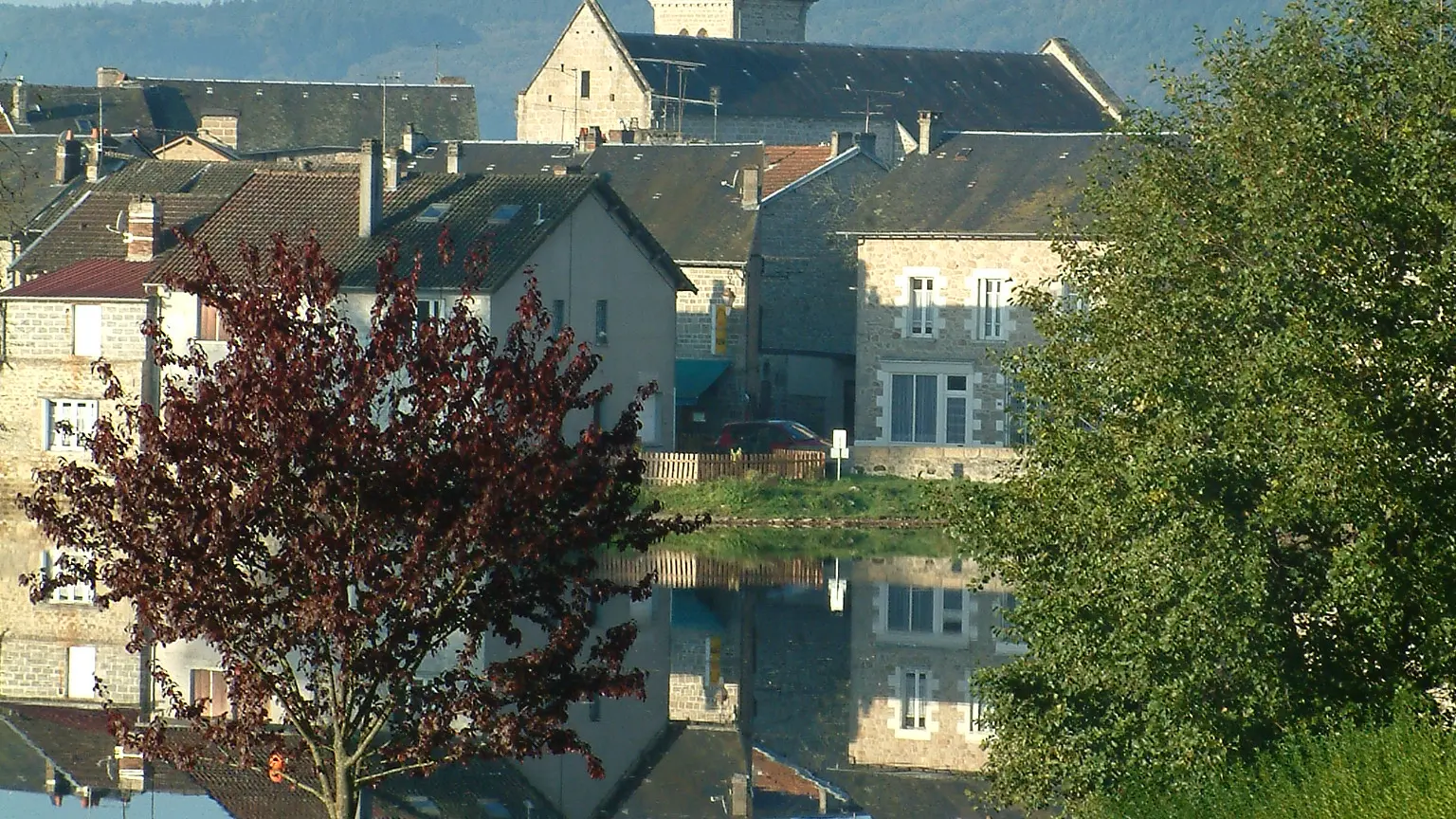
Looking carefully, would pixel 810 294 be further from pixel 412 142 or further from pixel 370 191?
pixel 412 142

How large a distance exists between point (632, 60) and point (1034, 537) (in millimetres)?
57880

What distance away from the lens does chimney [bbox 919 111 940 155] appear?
153 ft

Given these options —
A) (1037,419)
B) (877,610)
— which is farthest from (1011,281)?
(1037,419)

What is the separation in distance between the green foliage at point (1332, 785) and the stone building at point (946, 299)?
2759cm

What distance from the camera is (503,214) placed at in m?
39.9

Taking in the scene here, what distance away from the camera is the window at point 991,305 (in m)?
43.9

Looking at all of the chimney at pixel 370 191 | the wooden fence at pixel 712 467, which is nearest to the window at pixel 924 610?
the wooden fence at pixel 712 467

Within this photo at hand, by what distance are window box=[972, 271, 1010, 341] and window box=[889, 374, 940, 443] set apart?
4.60ft

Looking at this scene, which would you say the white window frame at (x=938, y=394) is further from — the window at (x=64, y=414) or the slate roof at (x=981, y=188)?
the window at (x=64, y=414)

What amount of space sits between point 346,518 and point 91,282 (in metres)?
27.9

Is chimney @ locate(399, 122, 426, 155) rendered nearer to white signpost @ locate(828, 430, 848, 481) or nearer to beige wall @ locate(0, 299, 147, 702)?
beige wall @ locate(0, 299, 147, 702)

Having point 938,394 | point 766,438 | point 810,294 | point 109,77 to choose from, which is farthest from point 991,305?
point 109,77

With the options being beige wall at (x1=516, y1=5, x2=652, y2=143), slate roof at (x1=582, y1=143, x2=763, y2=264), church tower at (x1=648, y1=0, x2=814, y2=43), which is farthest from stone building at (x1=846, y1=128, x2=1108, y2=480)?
church tower at (x1=648, y1=0, x2=814, y2=43)

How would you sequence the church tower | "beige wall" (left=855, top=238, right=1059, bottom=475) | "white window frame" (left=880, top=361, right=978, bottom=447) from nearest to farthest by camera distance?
"beige wall" (left=855, top=238, right=1059, bottom=475) < "white window frame" (left=880, top=361, right=978, bottom=447) < the church tower
